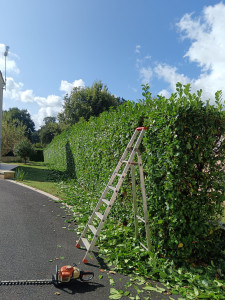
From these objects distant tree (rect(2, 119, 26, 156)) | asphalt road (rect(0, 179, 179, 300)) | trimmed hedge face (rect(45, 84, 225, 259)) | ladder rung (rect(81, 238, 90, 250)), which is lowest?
asphalt road (rect(0, 179, 179, 300))

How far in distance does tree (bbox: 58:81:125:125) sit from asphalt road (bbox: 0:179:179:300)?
2947 centimetres

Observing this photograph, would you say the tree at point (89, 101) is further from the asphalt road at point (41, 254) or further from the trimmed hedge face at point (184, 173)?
the trimmed hedge face at point (184, 173)

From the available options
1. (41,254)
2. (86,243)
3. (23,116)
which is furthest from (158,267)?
(23,116)

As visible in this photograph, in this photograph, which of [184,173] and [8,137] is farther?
[8,137]

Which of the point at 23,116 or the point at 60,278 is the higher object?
the point at 23,116

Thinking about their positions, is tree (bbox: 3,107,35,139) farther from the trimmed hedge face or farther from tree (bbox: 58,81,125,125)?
the trimmed hedge face

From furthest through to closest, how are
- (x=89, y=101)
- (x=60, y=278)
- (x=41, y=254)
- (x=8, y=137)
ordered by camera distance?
(x=89, y=101) → (x=8, y=137) → (x=41, y=254) → (x=60, y=278)

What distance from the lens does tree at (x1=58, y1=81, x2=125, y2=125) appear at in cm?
3581

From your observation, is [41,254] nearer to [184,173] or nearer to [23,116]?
[184,173]

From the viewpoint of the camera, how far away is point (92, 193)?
25.2ft

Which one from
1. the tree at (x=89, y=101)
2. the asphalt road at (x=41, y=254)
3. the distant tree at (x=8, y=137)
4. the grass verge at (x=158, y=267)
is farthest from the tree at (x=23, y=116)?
the grass verge at (x=158, y=267)

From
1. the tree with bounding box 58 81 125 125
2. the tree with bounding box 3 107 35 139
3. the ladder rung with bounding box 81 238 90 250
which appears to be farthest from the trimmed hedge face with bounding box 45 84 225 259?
the tree with bounding box 3 107 35 139

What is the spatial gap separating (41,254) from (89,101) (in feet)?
109

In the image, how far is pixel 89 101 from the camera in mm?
36125
